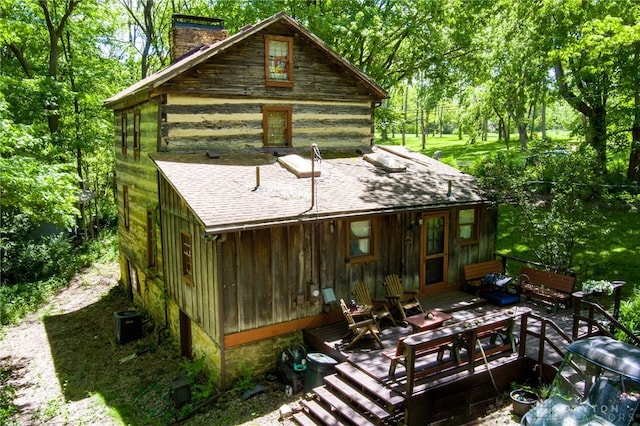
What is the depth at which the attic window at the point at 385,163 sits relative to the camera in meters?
14.9

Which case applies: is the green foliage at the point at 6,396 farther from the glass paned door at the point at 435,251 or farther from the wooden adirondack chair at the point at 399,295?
the glass paned door at the point at 435,251

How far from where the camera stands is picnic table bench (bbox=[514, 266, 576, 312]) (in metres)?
12.6

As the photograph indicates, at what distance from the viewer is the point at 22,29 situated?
22.4 metres

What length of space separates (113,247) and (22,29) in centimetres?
1184

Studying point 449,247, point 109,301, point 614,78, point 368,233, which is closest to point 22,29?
point 109,301

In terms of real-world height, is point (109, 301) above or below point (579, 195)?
below

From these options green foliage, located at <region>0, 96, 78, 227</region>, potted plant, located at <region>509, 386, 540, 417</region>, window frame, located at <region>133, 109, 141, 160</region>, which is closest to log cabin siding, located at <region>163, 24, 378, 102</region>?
window frame, located at <region>133, 109, 141, 160</region>

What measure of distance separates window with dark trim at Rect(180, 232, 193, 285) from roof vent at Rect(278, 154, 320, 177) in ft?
11.2

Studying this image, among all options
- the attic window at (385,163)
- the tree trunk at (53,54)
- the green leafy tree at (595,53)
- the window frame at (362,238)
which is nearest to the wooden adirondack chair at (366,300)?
the window frame at (362,238)

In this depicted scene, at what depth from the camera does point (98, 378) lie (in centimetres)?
1323

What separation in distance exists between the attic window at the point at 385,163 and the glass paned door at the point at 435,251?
229 cm

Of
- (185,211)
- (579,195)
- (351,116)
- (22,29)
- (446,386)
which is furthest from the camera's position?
(22,29)

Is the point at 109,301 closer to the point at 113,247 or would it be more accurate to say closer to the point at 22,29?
the point at 113,247

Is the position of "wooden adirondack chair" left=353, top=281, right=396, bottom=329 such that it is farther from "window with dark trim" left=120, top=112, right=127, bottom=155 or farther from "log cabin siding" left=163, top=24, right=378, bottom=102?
"window with dark trim" left=120, top=112, right=127, bottom=155
